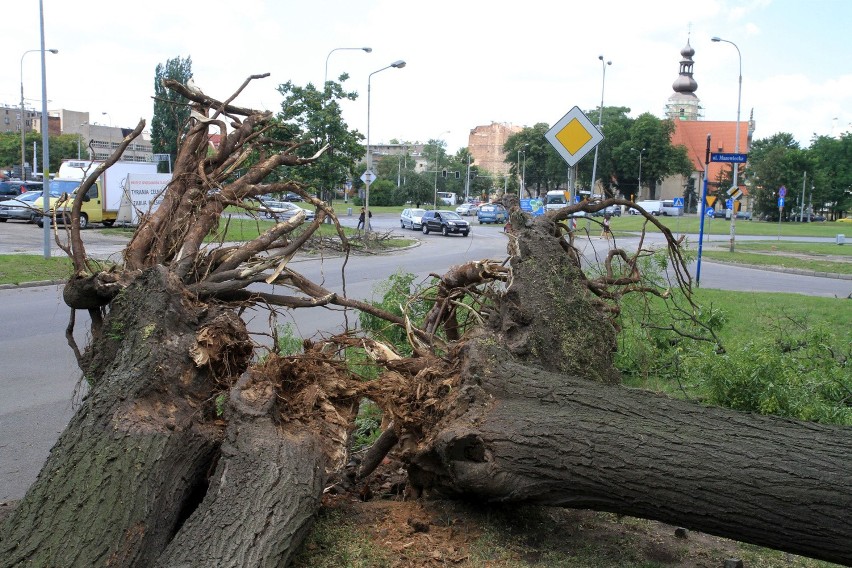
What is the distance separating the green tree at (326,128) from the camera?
3309cm

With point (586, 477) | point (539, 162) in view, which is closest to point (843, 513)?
point (586, 477)

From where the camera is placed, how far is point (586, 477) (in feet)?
12.0

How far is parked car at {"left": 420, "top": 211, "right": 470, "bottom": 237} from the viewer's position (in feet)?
142

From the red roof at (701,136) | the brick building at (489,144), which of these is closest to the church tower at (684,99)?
the red roof at (701,136)

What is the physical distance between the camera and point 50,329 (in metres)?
10.7

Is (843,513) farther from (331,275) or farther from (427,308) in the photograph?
(331,275)

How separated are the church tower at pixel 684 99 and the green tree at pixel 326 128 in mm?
88828

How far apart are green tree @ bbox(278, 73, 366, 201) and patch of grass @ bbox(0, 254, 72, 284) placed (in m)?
15.5

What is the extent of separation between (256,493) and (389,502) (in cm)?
109

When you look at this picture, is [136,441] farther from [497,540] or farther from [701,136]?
[701,136]

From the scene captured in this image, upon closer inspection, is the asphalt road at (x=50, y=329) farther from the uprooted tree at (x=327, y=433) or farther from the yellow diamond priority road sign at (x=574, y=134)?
the yellow diamond priority road sign at (x=574, y=134)

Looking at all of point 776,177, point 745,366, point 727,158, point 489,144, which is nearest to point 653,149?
point 776,177

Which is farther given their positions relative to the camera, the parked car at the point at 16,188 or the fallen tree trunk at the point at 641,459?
the parked car at the point at 16,188

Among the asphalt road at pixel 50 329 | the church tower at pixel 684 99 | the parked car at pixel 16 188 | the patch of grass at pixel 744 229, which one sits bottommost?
the asphalt road at pixel 50 329
